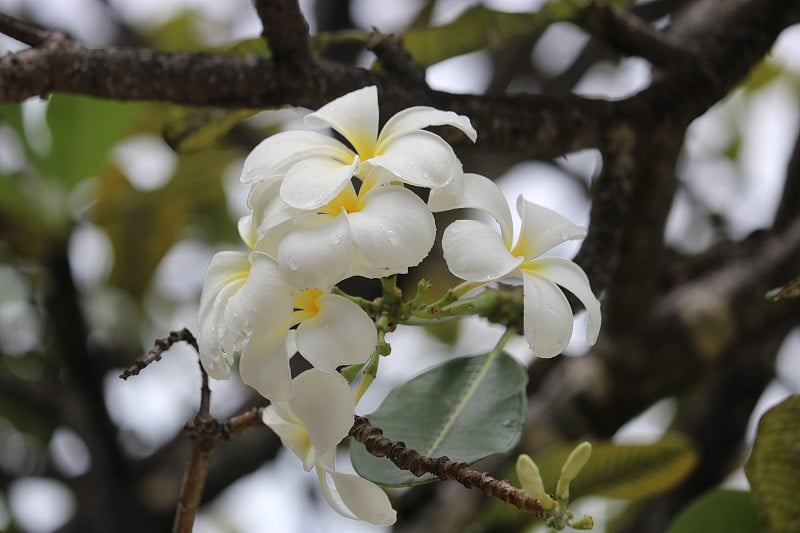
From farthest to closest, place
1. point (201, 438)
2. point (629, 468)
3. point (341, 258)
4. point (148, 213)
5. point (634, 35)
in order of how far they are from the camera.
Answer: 1. point (148, 213)
2. point (629, 468)
3. point (634, 35)
4. point (201, 438)
5. point (341, 258)

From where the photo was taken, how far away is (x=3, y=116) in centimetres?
150

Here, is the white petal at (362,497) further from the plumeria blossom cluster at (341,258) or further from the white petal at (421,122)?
the white petal at (421,122)

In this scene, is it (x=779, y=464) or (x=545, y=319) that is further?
(x=779, y=464)

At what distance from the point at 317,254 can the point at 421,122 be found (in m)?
0.10

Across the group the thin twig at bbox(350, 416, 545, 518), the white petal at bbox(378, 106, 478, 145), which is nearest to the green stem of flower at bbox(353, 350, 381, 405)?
the thin twig at bbox(350, 416, 545, 518)

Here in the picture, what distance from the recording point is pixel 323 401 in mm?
439

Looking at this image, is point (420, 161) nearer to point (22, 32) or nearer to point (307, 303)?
point (307, 303)

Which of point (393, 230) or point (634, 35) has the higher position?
point (393, 230)

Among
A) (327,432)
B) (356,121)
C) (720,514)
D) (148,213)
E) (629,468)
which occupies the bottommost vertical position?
(148,213)

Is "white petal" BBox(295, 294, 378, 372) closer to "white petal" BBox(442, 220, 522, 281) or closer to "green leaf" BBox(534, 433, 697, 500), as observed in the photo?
"white petal" BBox(442, 220, 522, 281)

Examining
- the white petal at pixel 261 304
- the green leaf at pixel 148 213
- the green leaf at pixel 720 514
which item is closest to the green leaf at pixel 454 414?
the white petal at pixel 261 304

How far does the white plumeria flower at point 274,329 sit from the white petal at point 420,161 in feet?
0.22

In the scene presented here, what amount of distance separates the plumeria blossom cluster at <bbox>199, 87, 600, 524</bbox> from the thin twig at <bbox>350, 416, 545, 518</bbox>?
0.8 inches

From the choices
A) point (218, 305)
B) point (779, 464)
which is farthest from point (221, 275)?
point (779, 464)
